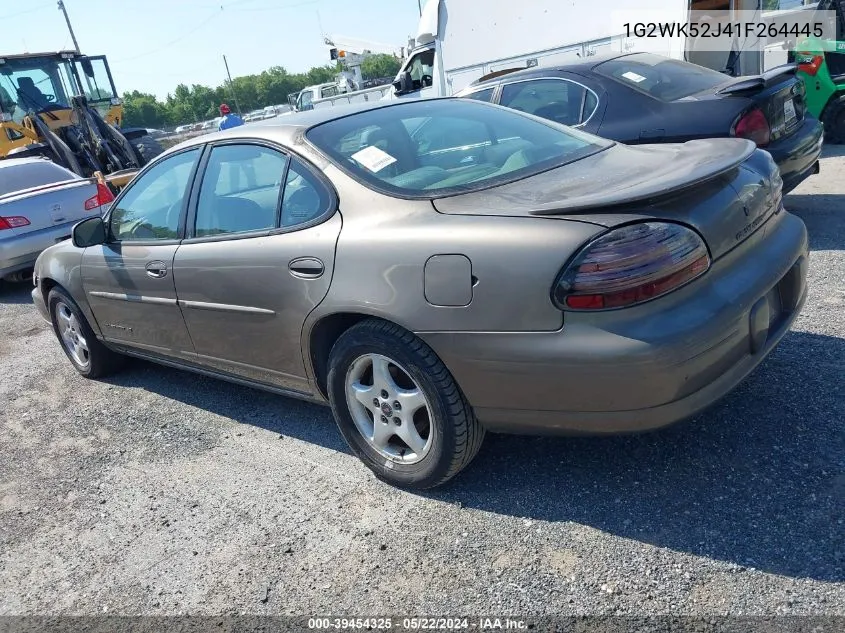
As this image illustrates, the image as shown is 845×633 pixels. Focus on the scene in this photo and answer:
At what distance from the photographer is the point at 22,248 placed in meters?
7.52

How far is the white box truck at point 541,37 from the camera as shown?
8.98m

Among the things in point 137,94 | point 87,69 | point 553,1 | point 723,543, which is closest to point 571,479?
point 723,543

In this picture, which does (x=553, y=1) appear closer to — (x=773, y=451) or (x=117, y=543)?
(x=773, y=451)

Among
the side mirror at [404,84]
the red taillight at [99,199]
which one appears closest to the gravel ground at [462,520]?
the red taillight at [99,199]

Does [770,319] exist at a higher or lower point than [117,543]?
higher

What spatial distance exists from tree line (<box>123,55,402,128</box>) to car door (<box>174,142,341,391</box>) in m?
62.7

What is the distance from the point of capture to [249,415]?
3.88 meters

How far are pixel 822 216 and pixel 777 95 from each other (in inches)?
52.6

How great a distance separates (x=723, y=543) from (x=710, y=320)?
0.75 m

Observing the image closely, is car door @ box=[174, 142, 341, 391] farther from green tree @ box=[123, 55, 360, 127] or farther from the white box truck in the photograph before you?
green tree @ box=[123, 55, 360, 127]

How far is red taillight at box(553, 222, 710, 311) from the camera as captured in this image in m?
2.17

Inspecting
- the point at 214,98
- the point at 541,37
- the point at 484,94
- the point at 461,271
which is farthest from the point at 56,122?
the point at 214,98

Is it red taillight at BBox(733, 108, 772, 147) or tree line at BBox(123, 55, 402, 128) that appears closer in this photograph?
red taillight at BBox(733, 108, 772, 147)

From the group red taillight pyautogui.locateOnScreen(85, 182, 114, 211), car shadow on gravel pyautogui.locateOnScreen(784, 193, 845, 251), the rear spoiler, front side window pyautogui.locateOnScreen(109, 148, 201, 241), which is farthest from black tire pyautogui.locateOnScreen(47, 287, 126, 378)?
car shadow on gravel pyautogui.locateOnScreen(784, 193, 845, 251)
